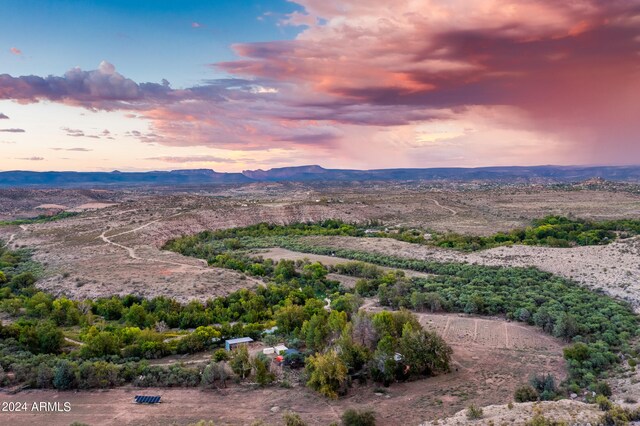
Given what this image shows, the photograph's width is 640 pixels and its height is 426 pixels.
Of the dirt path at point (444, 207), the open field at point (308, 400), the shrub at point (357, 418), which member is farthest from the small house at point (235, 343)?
the dirt path at point (444, 207)

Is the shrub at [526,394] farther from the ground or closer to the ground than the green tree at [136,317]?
farther from the ground

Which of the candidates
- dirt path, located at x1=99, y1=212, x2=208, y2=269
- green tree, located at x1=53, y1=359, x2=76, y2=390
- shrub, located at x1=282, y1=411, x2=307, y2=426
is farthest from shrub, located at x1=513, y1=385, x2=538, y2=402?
dirt path, located at x1=99, y1=212, x2=208, y2=269

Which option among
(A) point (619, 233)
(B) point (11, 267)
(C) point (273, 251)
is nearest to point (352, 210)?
(C) point (273, 251)

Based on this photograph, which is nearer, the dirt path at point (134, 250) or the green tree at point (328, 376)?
the green tree at point (328, 376)

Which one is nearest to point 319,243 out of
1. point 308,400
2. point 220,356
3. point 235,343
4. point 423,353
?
point 235,343

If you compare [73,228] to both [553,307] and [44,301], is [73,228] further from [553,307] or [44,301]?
[553,307]

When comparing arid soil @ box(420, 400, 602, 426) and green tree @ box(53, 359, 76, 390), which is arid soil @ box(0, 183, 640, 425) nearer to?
arid soil @ box(420, 400, 602, 426)

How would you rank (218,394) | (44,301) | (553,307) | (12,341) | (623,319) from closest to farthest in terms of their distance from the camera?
(218,394), (12,341), (623,319), (553,307), (44,301)

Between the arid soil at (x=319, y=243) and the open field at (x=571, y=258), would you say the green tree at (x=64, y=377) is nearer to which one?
the arid soil at (x=319, y=243)
